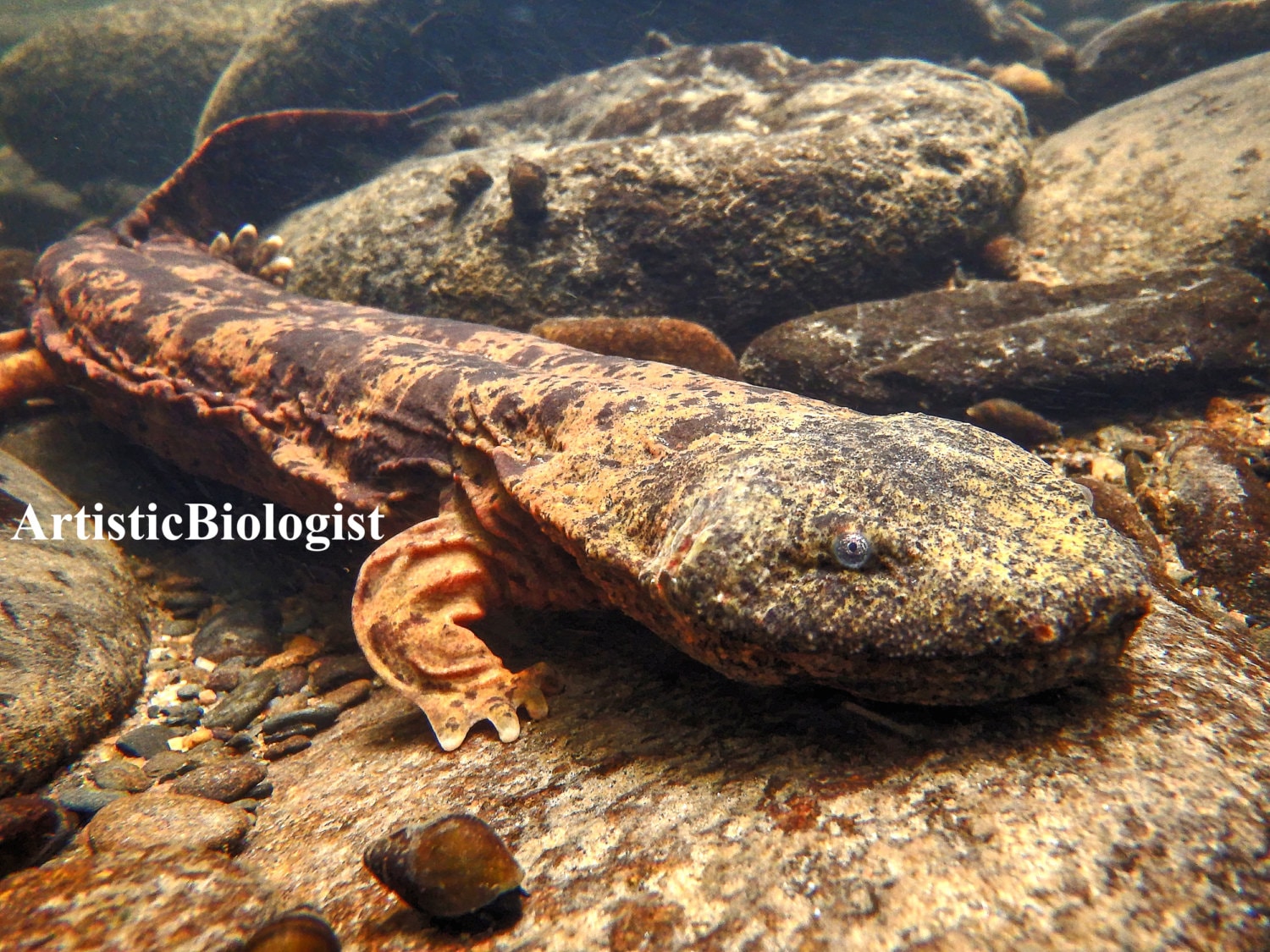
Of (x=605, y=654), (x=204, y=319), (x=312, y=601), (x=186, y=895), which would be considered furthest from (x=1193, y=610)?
(x=204, y=319)

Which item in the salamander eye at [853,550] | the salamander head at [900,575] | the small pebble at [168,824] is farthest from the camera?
the small pebble at [168,824]

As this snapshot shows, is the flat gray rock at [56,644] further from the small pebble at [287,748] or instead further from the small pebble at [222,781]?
the small pebble at [287,748]

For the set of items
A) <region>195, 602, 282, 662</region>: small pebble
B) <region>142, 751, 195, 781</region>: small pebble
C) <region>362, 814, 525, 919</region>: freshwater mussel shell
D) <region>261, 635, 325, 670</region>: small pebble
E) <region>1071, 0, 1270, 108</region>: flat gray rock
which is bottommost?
<region>362, 814, 525, 919</region>: freshwater mussel shell

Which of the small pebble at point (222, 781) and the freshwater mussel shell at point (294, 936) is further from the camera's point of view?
the small pebble at point (222, 781)

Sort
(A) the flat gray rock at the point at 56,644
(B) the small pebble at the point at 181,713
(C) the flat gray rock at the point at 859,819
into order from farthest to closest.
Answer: (B) the small pebble at the point at 181,713 < (A) the flat gray rock at the point at 56,644 < (C) the flat gray rock at the point at 859,819

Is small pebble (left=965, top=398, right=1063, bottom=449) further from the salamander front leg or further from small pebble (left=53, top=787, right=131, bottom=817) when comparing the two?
small pebble (left=53, top=787, right=131, bottom=817)

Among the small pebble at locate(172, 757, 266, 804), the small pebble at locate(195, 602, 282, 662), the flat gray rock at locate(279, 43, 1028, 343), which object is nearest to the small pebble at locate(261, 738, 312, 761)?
the small pebble at locate(172, 757, 266, 804)

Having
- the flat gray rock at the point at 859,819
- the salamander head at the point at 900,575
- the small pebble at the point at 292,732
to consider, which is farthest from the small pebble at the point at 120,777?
the salamander head at the point at 900,575
